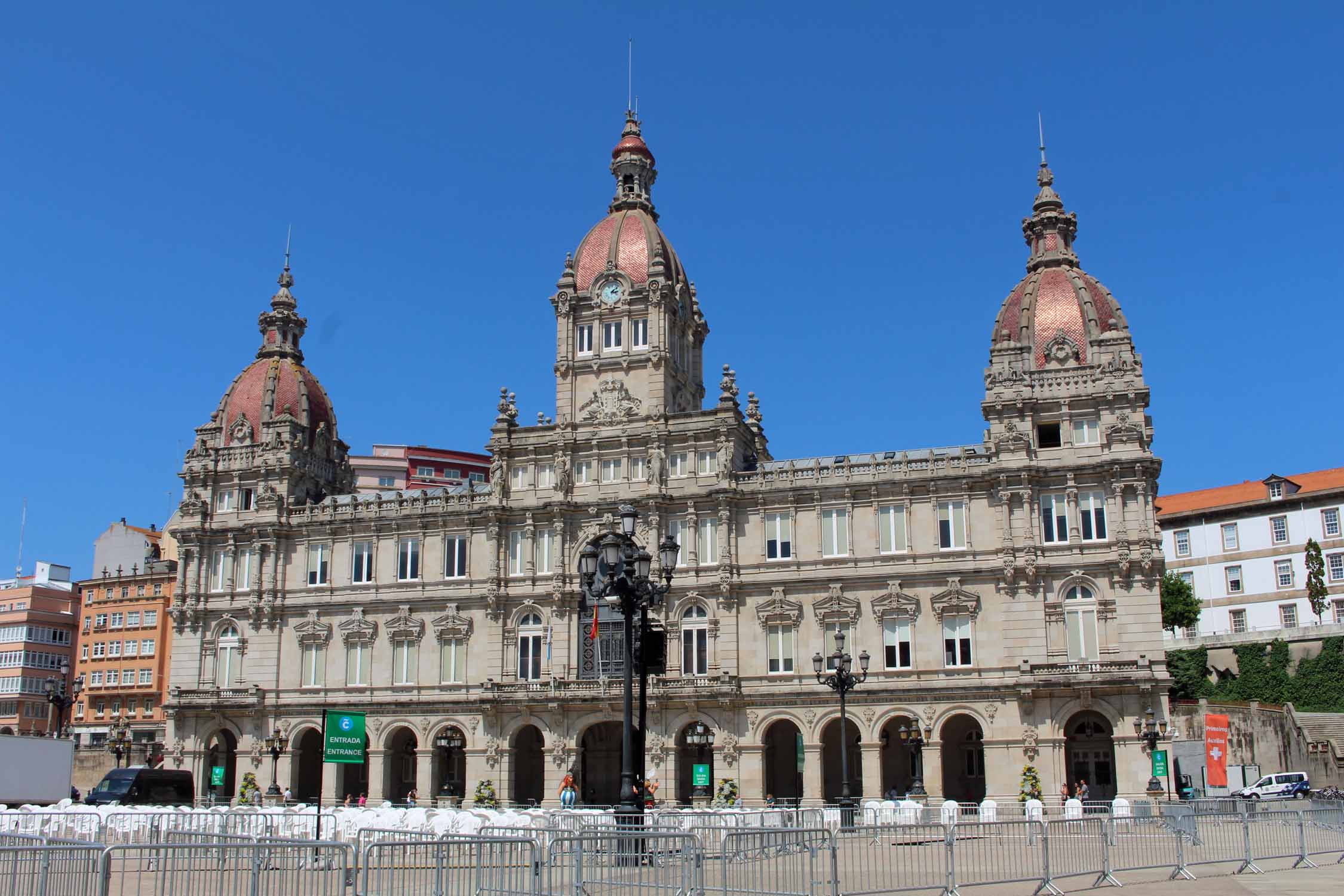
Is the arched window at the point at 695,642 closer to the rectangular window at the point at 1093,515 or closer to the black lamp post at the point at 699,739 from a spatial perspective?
the black lamp post at the point at 699,739

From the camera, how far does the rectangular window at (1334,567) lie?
85.2m

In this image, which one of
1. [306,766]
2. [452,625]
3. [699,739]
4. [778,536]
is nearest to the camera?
[699,739]

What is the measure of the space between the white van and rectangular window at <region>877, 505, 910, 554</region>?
18.5m

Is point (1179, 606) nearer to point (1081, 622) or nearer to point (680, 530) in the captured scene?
point (1081, 622)

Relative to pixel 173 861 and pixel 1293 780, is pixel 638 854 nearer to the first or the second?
pixel 173 861

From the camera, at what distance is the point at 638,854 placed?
70.7 feet

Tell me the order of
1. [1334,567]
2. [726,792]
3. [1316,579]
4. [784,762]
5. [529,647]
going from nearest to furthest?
[726,792]
[784,762]
[529,647]
[1316,579]
[1334,567]

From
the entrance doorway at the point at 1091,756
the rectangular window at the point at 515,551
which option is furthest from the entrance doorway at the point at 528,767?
the entrance doorway at the point at 1091,756

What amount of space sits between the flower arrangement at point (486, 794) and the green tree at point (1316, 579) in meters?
54.0

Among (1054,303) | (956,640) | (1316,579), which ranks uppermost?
(1054,303)

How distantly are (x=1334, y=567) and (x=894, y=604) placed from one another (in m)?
41.4

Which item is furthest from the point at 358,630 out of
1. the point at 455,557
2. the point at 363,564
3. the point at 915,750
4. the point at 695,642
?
the point at 915,750

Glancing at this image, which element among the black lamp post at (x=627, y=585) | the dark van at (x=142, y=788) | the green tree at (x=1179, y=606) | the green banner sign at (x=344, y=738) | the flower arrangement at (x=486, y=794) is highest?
the green tree at (x=1179, y=606)

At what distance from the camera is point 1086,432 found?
6031 centimetres
